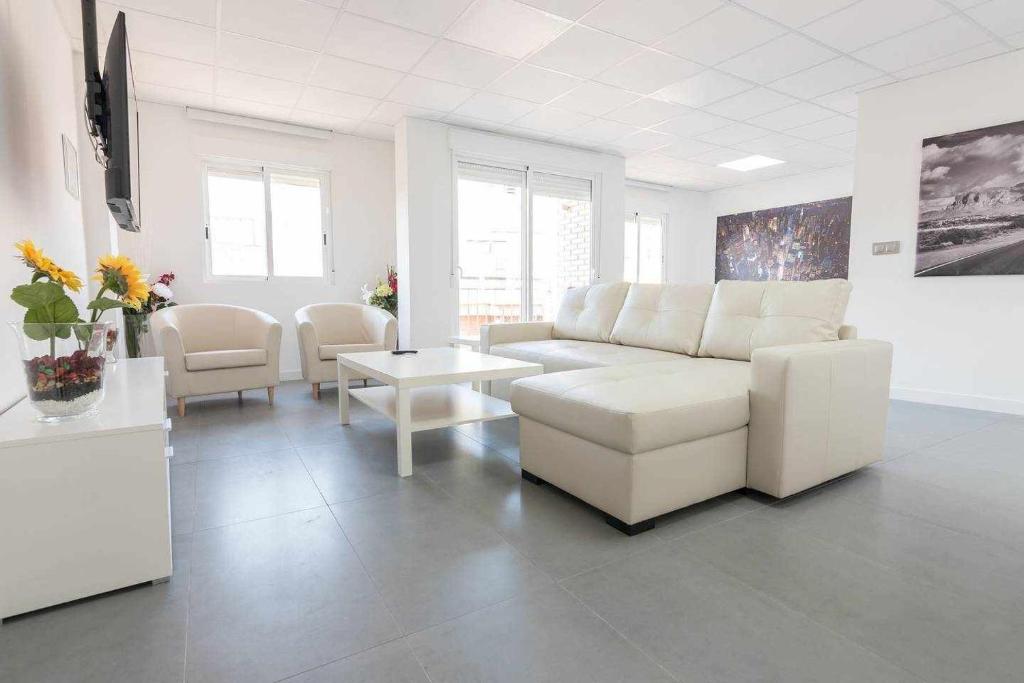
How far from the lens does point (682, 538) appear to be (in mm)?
1772

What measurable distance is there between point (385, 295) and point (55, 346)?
12.9 ft

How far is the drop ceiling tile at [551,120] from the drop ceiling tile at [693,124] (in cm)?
90

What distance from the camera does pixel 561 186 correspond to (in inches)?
238

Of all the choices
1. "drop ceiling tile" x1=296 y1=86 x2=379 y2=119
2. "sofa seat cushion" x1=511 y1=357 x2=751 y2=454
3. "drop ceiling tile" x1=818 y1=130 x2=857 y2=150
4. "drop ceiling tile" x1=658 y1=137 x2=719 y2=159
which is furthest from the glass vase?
"drop ceiling tile" x1=818 y1=130 x2=857 y2=150

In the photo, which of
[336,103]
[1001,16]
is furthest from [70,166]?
[1001,16]

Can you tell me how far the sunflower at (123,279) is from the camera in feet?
5.79

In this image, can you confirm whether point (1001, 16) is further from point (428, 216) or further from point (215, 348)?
point (215, 348)

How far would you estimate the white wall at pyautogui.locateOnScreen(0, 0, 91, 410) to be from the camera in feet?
6.03

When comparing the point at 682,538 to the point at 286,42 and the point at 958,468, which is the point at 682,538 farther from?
the point at 286,42

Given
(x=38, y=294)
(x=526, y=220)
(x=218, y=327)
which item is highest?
(x=526, y=220)

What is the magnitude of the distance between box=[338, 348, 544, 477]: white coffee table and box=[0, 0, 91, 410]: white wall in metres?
1.41

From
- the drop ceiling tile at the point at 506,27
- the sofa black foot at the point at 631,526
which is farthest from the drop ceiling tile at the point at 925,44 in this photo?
the sofa black foot at the point at 631,526

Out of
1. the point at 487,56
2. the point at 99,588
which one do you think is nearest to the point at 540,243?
the point at 487,56

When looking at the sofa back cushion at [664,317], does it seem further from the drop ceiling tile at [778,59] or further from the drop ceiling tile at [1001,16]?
the drop ceiling tile at [1001,16]
